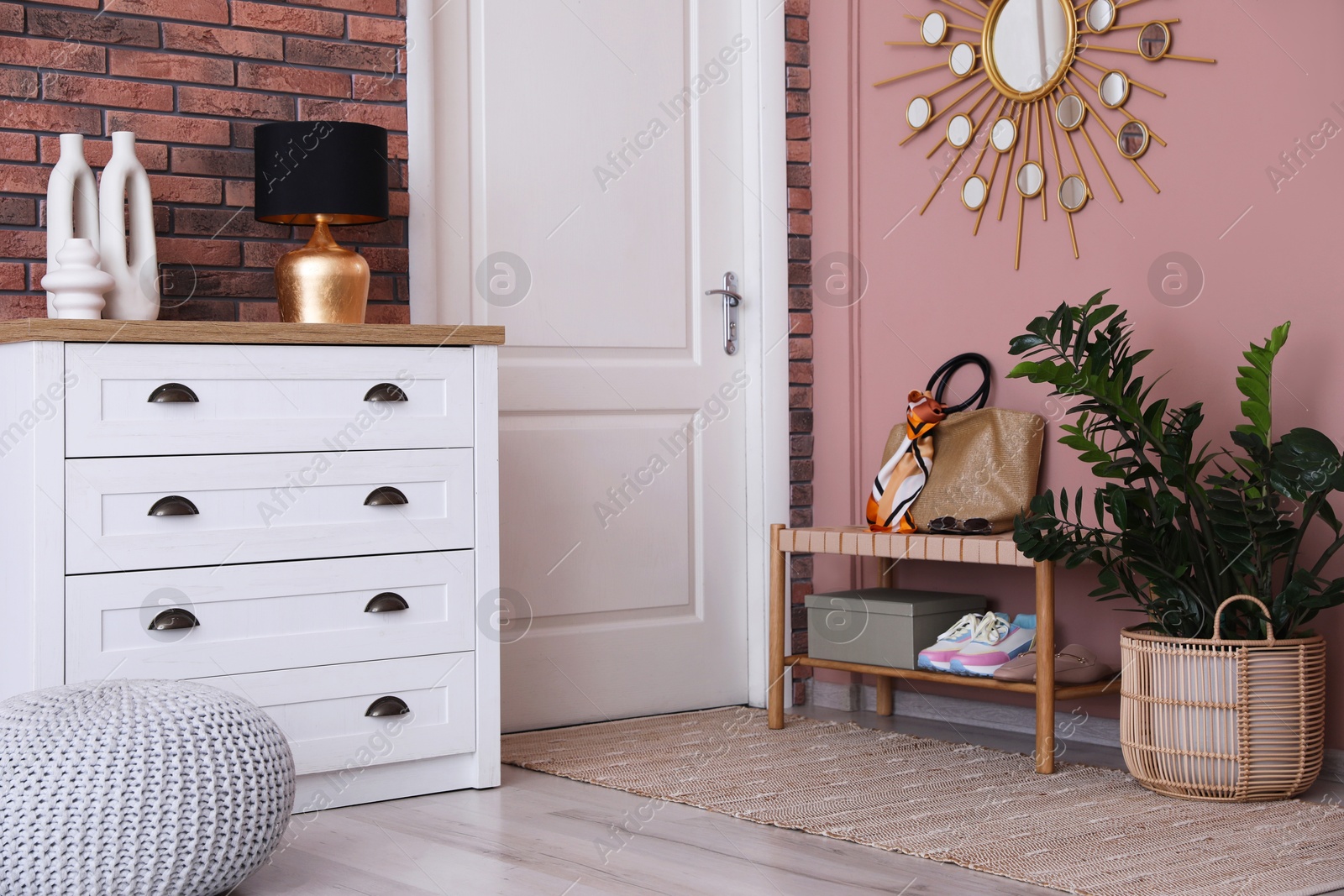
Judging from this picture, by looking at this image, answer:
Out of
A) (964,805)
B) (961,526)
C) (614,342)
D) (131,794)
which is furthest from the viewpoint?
(614,342)

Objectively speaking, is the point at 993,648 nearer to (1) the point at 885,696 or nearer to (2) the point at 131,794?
(1) the point at 885,696

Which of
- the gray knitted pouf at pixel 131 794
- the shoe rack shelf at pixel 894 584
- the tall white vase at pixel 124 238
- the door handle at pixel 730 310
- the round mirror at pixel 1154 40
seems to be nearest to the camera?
the gray knitted pouf at pixel 131 794

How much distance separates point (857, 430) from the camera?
3.64m

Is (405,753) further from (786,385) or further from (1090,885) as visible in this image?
(786,385)

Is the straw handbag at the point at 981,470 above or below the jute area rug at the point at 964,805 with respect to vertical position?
above

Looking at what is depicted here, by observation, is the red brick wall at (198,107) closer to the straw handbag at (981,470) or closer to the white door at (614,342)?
the white door at (614,342)

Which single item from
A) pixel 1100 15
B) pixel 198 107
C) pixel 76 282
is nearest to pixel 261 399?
pixel 76 282

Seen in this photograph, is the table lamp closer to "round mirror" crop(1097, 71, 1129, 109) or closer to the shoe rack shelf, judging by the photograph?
the shoe rack shelf

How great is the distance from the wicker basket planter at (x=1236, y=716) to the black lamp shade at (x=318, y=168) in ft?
5.70

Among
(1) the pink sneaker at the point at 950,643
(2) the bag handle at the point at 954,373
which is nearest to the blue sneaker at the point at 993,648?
(1) the pink sneaker at the point at 950,643

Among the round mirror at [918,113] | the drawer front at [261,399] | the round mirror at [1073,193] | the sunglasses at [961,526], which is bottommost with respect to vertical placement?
the sunglasses at [961,526]

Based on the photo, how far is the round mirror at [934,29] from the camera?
342 centimetres

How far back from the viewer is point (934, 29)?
3.43 metres

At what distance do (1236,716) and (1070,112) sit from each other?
54.3 inches
